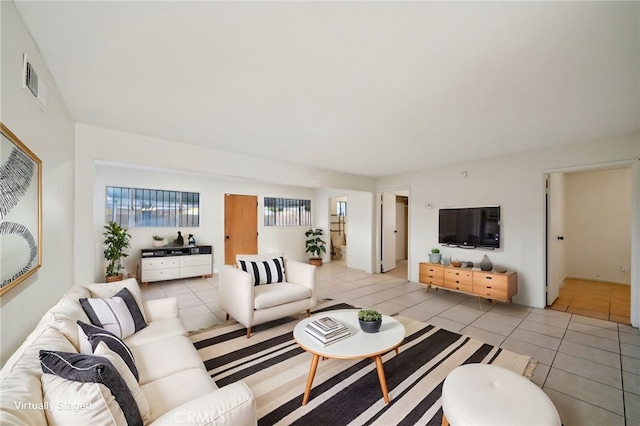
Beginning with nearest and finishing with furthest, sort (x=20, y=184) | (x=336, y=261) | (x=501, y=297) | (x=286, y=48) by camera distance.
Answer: (x=20, y=184) → (x=286, y=48) → (x=501, y=297) → (x=336, y=261)

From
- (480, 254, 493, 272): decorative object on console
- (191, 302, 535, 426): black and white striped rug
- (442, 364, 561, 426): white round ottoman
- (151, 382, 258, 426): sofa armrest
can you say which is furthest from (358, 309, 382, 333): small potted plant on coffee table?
(480, 254, 493, 272): decorative object on console

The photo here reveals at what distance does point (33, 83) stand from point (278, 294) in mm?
2505

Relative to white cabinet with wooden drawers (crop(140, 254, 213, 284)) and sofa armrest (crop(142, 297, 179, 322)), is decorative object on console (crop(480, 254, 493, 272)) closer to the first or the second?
sofa armrest (crop(142, 297, 179, 322))

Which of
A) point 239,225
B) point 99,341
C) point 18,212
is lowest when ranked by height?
point 99,341

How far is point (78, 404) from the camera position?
853mm

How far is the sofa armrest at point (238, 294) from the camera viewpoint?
273cm

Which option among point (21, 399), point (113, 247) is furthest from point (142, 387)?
point (113, 247)

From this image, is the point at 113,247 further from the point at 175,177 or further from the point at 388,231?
the point at 388,231

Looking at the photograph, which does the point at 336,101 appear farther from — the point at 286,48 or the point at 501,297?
the point at 501,297

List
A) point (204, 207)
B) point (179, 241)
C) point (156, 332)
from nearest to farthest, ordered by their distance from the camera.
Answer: point (156, 332) < point (179, 241) < point (204, 207)

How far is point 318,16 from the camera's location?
1.27 metres

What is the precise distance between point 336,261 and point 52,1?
7215 millimetres

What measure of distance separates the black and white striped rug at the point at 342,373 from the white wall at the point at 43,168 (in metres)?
1.27

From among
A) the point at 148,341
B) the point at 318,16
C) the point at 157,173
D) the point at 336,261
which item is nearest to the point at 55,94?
the point at 148,341
